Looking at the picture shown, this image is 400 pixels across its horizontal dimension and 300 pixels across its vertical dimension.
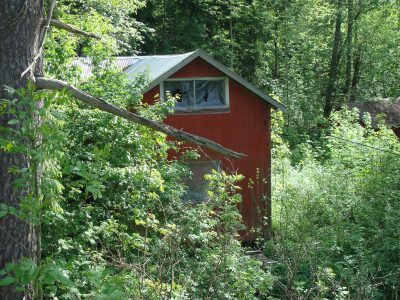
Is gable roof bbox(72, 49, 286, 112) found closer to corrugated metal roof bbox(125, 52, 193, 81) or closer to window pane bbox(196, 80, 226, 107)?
corrugated metal roof bbox(125, 52, 193, 81)

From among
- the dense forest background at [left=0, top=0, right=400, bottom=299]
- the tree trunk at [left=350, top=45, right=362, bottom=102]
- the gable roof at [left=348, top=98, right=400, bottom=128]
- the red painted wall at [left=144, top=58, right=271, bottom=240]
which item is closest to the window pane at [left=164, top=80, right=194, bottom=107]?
the red painted wall at [left=144, top=58, right=271, bottom=240]

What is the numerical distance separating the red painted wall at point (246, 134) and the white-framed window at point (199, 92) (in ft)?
0.50

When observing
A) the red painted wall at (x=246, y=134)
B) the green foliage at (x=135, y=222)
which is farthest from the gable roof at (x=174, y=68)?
the green foliage at (x=135, y=222)

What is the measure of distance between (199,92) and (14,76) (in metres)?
10.6

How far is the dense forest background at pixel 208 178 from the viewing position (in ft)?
14.5

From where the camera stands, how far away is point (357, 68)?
32500 mm

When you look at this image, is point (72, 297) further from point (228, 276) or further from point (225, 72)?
point (225, 72)

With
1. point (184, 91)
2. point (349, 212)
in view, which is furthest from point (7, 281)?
point (184, 91)

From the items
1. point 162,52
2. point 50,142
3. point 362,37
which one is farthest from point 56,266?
point 362,37

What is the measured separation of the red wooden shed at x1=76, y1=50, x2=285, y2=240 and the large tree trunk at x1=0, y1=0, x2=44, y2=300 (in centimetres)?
959

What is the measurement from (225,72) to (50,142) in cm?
1186

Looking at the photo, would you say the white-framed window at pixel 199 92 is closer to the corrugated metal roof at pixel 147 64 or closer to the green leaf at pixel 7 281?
the corrugated metal roof at pixel 147 64

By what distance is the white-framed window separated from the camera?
1545 cm

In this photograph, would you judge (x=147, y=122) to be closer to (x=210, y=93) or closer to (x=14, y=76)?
(x=14, y=76)
